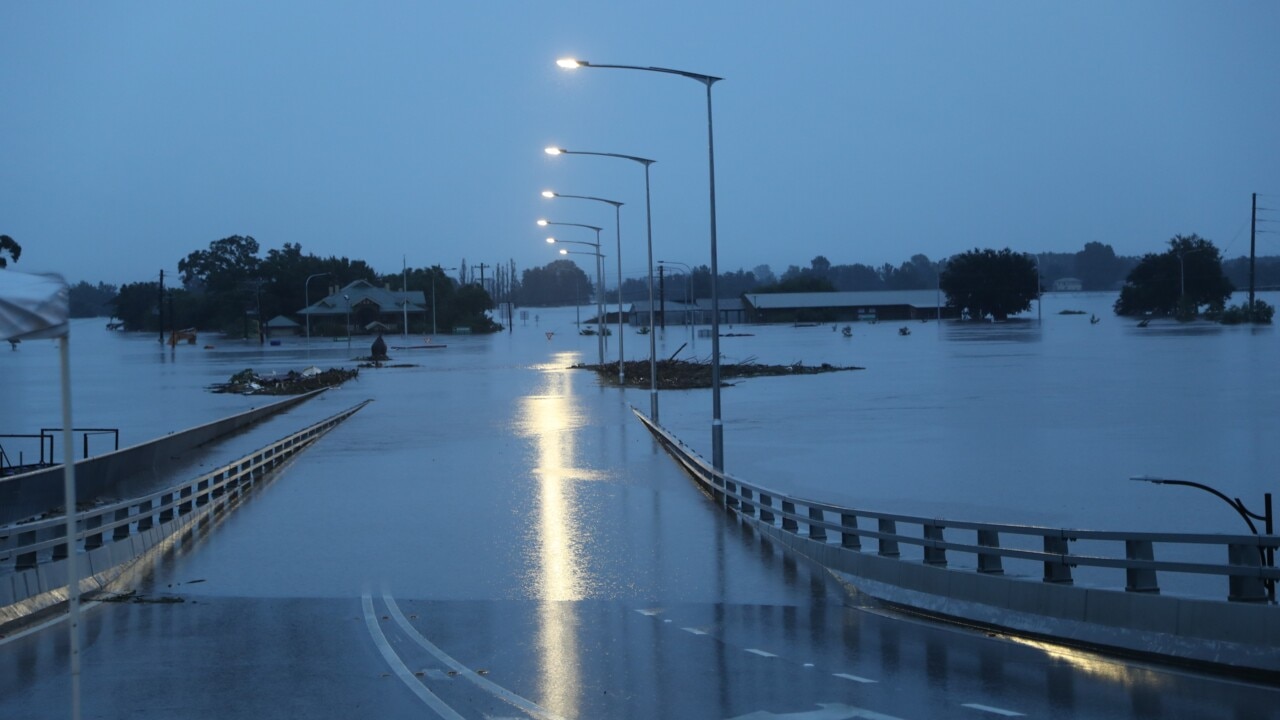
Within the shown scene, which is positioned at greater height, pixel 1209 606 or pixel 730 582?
pixel 1209 606

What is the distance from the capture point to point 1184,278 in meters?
175

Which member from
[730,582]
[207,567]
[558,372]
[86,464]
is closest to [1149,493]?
[730,582]

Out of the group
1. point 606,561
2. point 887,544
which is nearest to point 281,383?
point 606,561

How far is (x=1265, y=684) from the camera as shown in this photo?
8.95 meters

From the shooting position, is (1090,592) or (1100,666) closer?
(1100,666)

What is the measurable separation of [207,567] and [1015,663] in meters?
10.6

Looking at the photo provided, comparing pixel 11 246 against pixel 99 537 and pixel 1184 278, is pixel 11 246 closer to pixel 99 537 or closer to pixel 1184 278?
pixel 99 537

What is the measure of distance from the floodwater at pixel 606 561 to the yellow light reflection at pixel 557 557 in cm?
6

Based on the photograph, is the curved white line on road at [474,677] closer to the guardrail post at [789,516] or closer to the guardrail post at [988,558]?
the guardrail post at [988,558]

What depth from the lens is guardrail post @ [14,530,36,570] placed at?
13039 millimetres

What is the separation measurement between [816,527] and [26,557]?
9988 millimetres

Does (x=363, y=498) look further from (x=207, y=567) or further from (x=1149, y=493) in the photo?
(x=1149, y=493)

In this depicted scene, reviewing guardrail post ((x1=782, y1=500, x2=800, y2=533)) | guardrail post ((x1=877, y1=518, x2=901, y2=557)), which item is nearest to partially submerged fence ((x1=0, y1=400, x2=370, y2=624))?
guardrail post ((x1=782, y1=500, x2=800, y2=533))

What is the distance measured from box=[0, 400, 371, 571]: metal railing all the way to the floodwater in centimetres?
65
